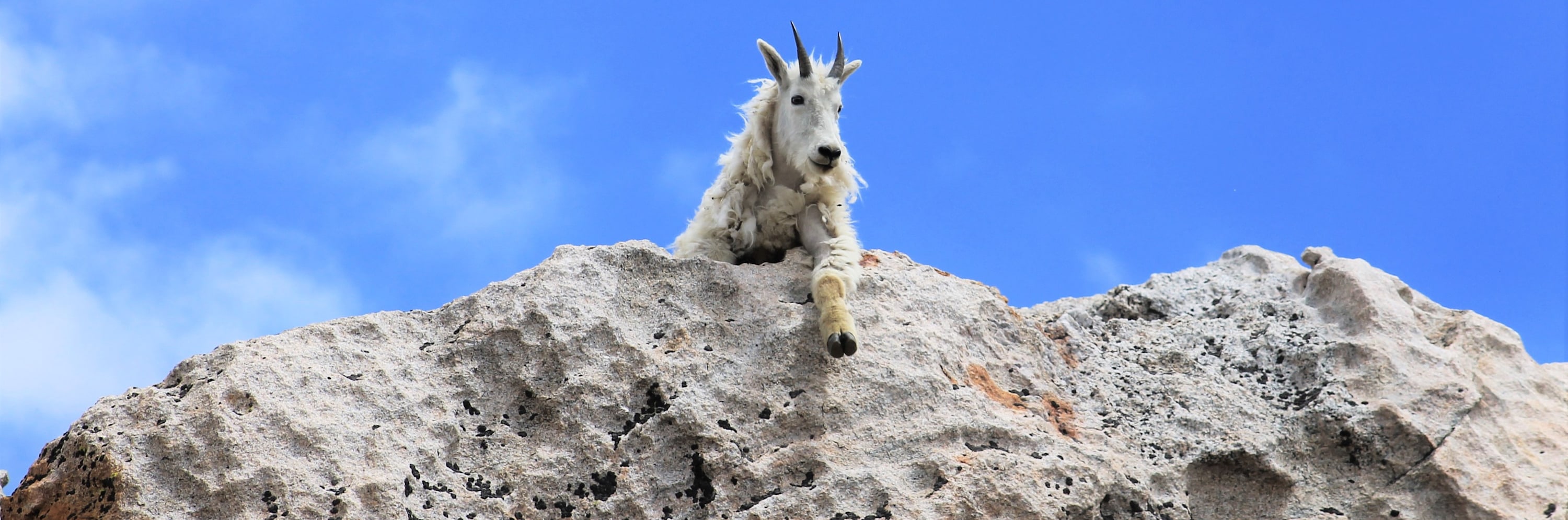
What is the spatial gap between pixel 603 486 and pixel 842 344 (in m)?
1.09

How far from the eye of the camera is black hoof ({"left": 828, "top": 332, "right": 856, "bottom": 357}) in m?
5.15

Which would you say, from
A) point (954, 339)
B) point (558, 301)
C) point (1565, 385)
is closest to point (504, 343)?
point (558, 301)

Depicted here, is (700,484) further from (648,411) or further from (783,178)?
(783,178)

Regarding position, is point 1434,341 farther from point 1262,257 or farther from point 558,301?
point 558,301

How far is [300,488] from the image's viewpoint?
4477mm

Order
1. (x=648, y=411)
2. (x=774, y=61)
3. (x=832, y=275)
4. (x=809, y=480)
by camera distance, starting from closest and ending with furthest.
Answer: (x=809, y=480) → (x=648, y=411) → (x=832, y=275) → (x=774, y=61)

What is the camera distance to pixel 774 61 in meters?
6.65

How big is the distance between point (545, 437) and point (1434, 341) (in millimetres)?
4346

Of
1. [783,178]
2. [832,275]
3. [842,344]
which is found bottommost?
[842,344]

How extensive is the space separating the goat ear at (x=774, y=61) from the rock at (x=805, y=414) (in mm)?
1072

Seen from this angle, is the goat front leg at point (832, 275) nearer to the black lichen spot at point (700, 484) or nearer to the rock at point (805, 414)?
the rock at point (805, 414)

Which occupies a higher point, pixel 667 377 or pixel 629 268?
pixel 629 268

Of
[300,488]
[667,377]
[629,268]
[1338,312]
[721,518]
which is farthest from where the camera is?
[1338,312]

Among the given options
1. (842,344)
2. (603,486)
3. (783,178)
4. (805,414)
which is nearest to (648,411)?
(603,486)
